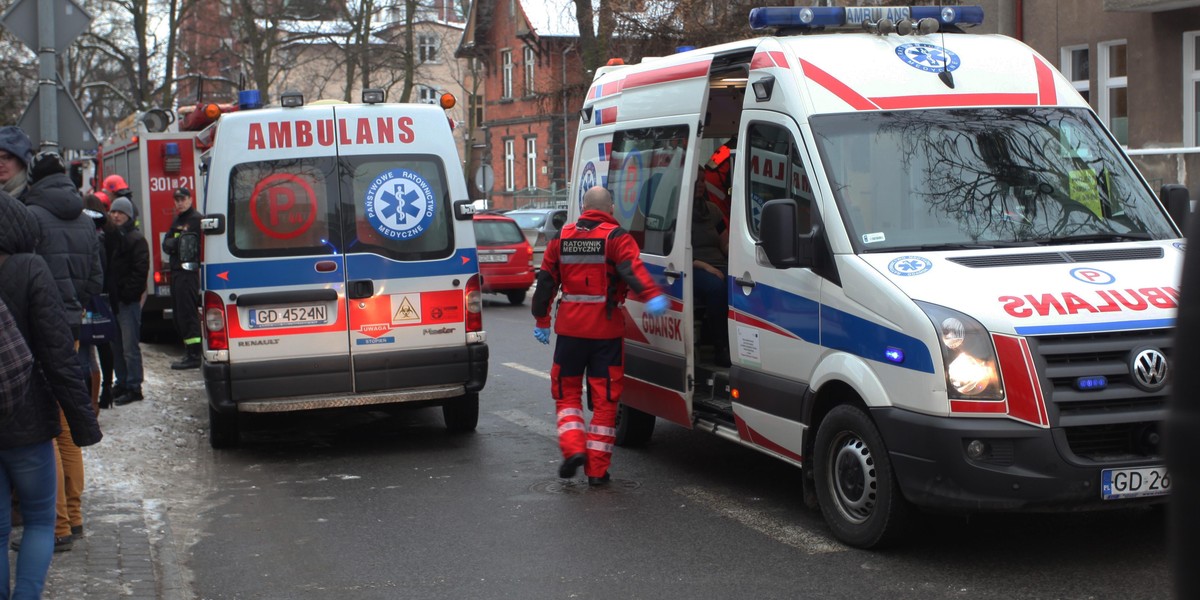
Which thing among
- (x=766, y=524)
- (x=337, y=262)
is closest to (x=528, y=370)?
(x=337, y=262)

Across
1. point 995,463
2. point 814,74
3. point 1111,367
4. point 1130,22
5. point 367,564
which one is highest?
point 1130,22

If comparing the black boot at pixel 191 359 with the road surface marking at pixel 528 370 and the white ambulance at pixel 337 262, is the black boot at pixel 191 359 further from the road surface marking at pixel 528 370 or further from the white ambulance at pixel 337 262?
the white ambulance at pixel 337 262

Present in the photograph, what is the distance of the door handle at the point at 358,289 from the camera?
9.48 meters

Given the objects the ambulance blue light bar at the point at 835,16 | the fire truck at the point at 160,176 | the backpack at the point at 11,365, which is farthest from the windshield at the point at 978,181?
the fire truck at the point at 160,176

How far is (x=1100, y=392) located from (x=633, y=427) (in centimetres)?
430

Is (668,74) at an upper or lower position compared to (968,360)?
upper

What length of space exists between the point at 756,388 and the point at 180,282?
353 inches

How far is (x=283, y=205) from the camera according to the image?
9.49 meters

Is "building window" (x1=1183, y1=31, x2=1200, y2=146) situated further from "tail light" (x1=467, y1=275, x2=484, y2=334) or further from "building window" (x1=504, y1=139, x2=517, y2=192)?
"building window" (x1=504, y1=139, x2=517, y2=192)

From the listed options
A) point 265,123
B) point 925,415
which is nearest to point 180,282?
point 265,123

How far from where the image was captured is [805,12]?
7629 mm

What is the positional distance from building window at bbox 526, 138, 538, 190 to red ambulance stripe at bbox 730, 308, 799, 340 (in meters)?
48.5

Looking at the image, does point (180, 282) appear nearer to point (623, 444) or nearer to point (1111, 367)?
point (623, 444)

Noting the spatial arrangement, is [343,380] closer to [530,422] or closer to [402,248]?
[402,248]
